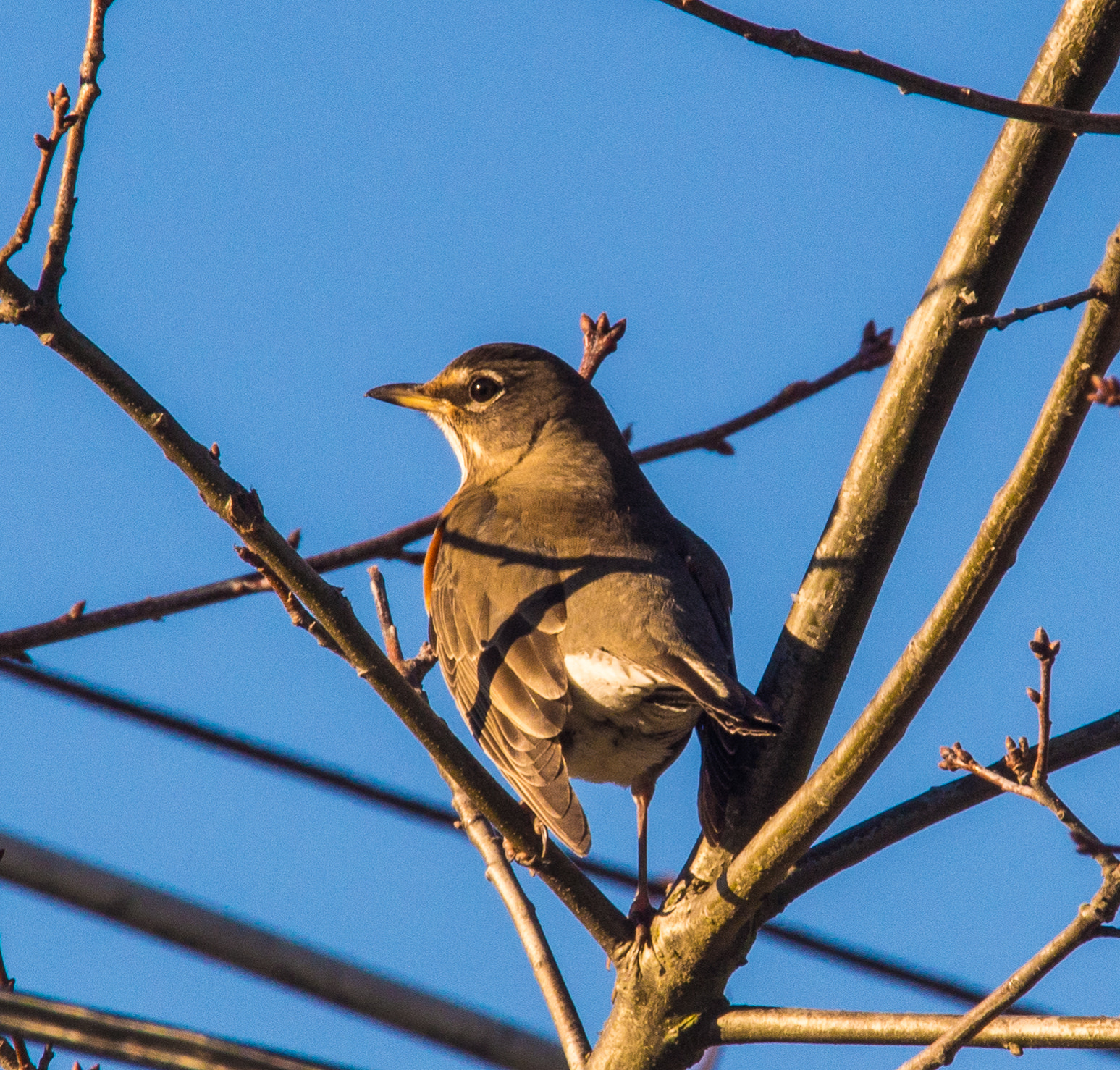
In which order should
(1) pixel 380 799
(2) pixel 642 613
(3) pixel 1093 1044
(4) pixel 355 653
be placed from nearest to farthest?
(3) pixel 1093 1044 → (4) pixel 355 653 → (1) pixel 380 799 → (2) pixel 642 613

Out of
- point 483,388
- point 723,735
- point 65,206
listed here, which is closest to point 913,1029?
point 723,735

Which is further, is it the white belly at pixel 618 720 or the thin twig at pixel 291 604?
the white belly at pixel 618 720

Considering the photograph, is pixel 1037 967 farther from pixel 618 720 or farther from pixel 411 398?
pixel 411 398

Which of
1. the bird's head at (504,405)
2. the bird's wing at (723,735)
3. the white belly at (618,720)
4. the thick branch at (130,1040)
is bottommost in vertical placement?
the thick branch at (130,1040)

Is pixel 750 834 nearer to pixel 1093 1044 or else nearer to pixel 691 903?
pixel 691 903

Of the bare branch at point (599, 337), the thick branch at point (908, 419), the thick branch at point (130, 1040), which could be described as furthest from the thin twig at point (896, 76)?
the bare branch at point (599, 337)

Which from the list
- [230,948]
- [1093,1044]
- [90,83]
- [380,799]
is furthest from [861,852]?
[90,83]

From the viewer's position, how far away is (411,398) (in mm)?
6887

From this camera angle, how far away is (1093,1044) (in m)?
2.77

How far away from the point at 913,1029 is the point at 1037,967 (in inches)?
18.6

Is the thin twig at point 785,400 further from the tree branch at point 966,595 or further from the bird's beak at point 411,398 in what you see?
the bird's beak at point 411,398

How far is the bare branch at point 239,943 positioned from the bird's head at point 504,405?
149 inches

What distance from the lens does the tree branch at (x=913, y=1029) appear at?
2771mm

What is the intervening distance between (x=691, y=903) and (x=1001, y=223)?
1933mm
